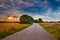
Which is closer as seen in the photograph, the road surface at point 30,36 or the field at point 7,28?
the road surface at point 30,36

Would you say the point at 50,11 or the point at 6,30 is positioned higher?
the point at 50,11

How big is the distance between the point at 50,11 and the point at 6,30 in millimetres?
1935

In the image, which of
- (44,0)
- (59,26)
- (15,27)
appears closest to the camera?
(44,0)

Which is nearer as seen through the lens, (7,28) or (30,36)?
(30,36)

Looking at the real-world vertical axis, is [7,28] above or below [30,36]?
above

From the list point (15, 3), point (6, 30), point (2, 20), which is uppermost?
point (15, 3)

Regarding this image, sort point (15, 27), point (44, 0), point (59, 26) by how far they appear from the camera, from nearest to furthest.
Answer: point (44, 0) < point (59, 26) < point (15, 27)

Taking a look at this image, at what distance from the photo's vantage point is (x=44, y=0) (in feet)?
18.9

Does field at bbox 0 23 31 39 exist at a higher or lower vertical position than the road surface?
higher

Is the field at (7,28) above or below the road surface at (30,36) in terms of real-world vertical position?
above

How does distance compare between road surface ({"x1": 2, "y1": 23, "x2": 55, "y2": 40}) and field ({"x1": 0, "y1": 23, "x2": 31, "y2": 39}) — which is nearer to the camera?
road surface ({"x1": 2, "y1": 23, "x2": 55, "y2": 40})

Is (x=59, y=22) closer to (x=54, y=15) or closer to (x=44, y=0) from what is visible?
(x=54, y=15)

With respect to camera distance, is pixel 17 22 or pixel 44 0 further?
pixel 17 22

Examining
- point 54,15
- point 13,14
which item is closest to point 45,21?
point 54,15
